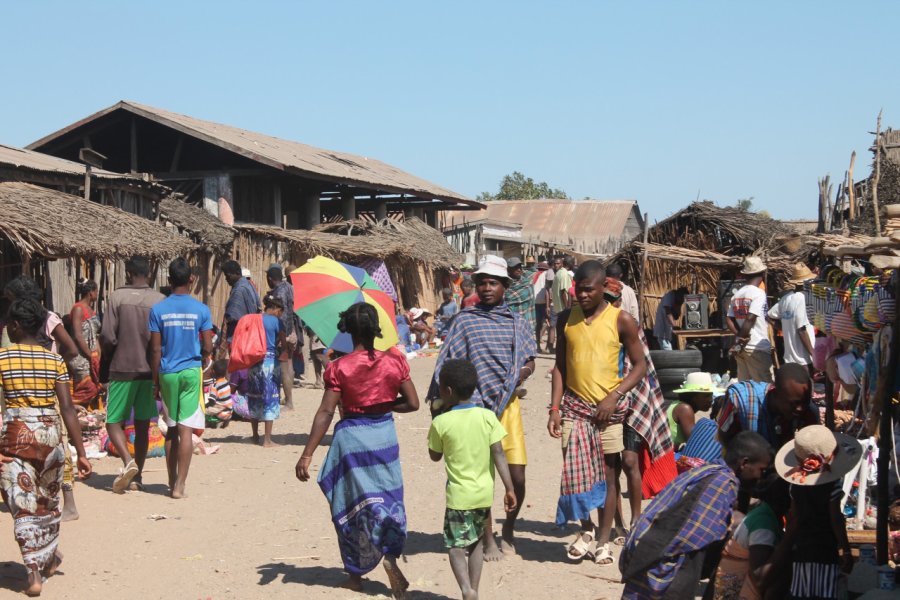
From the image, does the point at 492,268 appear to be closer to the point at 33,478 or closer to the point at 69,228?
the point at 33,478

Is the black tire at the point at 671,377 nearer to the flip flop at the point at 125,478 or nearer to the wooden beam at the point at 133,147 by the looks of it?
the flip flop at the point at 125,478

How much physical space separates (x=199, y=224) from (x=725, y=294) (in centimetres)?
940

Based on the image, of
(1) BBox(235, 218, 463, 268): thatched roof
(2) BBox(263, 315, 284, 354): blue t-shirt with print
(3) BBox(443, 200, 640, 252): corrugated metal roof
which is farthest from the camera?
(3) BBox(443, 200, 640, 252): corrugated metal roof

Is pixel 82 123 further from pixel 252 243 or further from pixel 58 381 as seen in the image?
pixel 58 381

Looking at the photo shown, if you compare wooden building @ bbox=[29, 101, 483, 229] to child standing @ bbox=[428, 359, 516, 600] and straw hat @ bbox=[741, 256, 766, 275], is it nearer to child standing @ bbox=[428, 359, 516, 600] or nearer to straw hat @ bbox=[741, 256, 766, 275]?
straw hat @ bbox=[741, 256, 766, 275]

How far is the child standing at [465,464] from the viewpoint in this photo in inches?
223

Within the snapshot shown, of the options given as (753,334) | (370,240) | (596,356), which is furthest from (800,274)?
(370,240)

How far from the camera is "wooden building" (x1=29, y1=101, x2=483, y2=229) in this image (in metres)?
22.4

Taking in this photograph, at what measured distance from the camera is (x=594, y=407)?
677cm

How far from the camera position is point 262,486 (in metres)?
9.48

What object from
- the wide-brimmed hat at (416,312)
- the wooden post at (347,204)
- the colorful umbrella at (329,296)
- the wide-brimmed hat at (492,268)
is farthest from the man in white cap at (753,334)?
the wooden post at (347,204)

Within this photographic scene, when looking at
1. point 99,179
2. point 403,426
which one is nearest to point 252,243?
point 99,179

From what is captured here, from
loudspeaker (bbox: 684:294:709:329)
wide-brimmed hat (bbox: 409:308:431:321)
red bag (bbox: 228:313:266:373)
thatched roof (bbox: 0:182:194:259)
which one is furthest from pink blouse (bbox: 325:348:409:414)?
wide-brimmed hat (bbox: 409:308:431:321)

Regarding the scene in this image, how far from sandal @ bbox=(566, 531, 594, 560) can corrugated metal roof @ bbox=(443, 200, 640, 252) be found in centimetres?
3964
